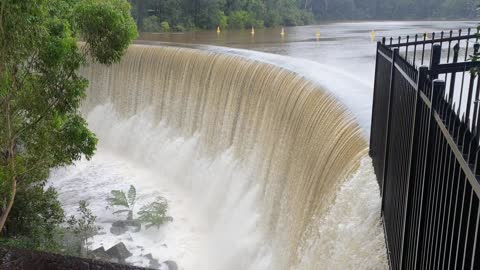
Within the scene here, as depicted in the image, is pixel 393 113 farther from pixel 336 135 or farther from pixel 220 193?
pixel 220 193

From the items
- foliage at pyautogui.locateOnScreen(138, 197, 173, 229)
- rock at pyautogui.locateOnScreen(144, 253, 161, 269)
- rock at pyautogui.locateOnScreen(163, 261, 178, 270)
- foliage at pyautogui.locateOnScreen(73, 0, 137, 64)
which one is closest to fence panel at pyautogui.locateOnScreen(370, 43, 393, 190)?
foliage at pyautogui.locateOnScreen(73, 0, 137, 64)

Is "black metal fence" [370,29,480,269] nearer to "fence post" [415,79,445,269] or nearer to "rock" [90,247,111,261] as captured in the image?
"fence post" [415,79,445,269]

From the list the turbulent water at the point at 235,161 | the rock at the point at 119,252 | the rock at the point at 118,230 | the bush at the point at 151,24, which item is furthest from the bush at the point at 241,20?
the rock at the point at 119,252

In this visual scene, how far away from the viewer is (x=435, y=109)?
2229 mm

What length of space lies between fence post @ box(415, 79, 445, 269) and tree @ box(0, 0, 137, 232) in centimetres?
505

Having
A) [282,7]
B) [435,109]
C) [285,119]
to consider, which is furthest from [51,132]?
[282,7]

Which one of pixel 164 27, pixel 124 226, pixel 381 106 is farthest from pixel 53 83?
pixel 164 27

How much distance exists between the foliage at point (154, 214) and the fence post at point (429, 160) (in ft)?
28.9

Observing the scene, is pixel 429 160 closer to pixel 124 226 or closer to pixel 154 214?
pixel 154 214

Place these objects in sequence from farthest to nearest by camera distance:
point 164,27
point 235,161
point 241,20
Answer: point 241,20, point 164,27, point 235,161

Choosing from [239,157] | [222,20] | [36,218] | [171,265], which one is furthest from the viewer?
[222,20]

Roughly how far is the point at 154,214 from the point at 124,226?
→ 2.18 feet

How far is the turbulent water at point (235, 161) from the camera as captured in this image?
528 centimetres

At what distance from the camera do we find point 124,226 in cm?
1120
